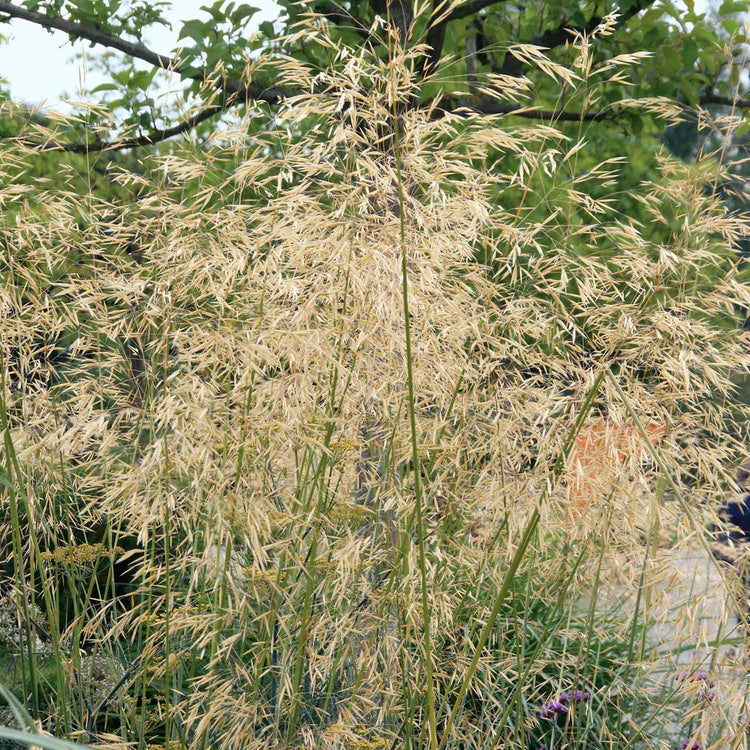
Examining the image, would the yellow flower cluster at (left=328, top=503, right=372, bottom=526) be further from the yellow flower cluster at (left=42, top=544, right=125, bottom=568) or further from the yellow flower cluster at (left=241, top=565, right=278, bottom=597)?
the yellow flower cluster at (left=42, top=544, right=125, bottom=568)

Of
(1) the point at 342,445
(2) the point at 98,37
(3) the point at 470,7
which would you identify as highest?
(3) the point at 470,7

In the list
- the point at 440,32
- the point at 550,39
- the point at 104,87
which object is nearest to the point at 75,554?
the point at 440,32

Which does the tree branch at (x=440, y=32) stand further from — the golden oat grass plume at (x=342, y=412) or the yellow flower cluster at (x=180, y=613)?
the yellow flower cluster at (x=180, y=613)

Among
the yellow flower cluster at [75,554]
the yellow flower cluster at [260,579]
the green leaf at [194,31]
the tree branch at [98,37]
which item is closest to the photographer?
the yellow flower cluster at [260,579]

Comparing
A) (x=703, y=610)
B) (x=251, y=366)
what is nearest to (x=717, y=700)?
(x=703, y=610)

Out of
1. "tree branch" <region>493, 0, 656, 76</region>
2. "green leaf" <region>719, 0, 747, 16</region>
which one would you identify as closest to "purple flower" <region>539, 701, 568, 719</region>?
"tree branch" <region>493, 0, 656, 76</region>

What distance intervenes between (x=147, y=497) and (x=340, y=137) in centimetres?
93

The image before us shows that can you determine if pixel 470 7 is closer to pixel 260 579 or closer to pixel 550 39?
pixel 550 39

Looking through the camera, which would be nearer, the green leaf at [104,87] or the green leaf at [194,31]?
the green leaf at [194,31]

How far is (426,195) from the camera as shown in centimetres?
209

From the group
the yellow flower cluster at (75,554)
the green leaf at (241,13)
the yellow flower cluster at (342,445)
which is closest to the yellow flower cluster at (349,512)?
the yellow flower cluster at (342,445)

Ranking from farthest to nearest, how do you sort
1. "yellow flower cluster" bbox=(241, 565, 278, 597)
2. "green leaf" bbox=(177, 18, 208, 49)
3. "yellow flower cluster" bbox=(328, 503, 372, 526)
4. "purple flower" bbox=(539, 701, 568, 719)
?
1. "green leaf" bbox=(177, 18, 208, 49)
2. "purple flower" bbox=(539, 701, 568, 719)
3. "yellow flower cluster" bbox=(328, 503, 372, 526)
4. "yellow flower cluster" bbox=(241, 565, 278, 597)

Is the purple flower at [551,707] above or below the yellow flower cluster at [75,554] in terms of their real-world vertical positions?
below

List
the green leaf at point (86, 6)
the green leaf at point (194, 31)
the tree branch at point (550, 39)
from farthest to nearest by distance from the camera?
the tree branch at point (550, 39) < the green leaf at point (86, 6) < the green leaf at point (194, 31)
